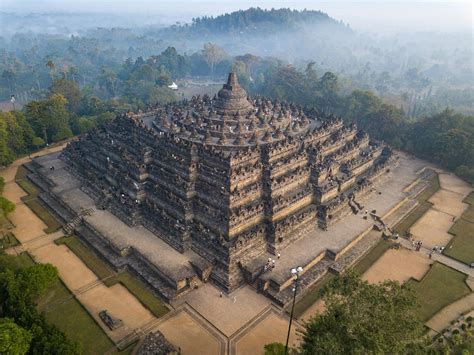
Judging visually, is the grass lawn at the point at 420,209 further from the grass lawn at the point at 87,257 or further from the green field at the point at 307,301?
the grass lawn at the point at 87,257

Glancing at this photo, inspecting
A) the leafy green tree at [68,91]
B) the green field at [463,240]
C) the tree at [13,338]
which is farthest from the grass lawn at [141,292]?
the leafy green tree at [68,91]

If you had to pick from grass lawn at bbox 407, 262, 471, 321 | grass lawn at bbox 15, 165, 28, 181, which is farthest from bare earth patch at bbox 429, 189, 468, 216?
grass lawn at bbox 15, 165, 28, 181

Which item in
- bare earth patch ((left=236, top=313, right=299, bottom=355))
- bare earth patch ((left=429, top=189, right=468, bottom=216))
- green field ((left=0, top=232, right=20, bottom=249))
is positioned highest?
green field ((left=0, top=232, right=20, bottom=249))

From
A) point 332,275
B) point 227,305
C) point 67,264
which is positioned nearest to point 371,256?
point 332,275

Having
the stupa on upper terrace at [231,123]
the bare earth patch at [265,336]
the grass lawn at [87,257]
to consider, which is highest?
the stupa on upper terrace at [231,123]

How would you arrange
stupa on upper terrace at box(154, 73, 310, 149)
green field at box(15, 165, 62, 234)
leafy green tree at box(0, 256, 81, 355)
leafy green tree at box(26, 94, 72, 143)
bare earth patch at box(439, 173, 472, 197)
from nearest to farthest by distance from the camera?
leafy green tree at box(0, 256, 81, 355) < green field at box(15, 165, 62, 234) < stupa on upper terrace at box(154, 73, 310, 149) < bare earth patch at box(439, 173, 472, 197) < leafy green tree at box(26, 94, 72, 143)

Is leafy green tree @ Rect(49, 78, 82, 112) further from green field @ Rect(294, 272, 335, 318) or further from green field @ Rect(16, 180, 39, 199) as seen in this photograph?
green field @ Rect(294, 272, 335, 318)
